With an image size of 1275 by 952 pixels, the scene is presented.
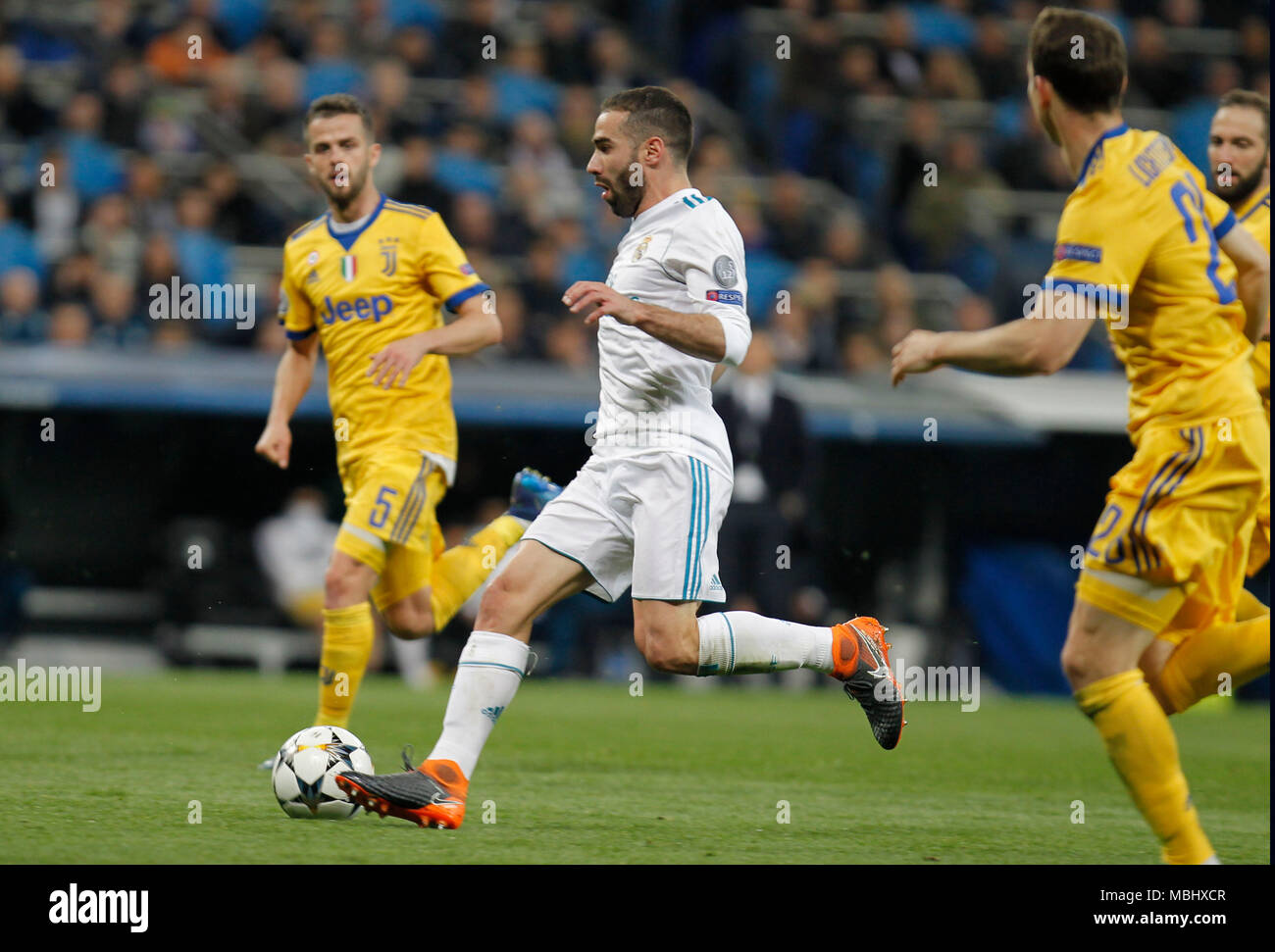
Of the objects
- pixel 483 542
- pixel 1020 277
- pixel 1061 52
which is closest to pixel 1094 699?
pixel 1061 52

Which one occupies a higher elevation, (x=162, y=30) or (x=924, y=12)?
(x=924, y=12)

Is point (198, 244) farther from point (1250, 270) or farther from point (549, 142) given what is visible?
point (1250, 270)

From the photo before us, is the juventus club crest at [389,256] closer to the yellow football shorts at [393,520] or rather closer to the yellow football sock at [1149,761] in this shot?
the yellow football shorts at [393,520]

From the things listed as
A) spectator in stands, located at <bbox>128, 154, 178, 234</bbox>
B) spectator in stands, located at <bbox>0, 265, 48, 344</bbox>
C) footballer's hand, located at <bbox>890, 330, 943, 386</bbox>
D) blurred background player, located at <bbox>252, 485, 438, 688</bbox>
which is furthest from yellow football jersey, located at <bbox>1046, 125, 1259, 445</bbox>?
spectator in stands, located at <bbox>128, 154, 178, 234</bbox>

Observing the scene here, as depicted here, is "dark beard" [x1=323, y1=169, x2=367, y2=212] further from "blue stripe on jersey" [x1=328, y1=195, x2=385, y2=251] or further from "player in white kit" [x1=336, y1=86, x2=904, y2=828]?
"player in white kit" [x1=336, y1=86, x2=904, y2=828]

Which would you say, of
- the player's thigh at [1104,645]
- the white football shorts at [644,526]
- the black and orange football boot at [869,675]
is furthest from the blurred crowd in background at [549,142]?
the player's thigh at [1104,645]

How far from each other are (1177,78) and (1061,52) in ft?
50.1

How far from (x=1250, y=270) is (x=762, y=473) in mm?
7501

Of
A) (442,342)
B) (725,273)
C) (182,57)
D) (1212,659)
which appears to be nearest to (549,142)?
(182,57)

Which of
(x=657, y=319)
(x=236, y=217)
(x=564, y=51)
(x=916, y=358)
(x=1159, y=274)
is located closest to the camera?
(x=916, y=358)

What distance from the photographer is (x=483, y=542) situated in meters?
7.68

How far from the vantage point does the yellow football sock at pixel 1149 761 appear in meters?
4.61

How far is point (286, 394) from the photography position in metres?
7.57
